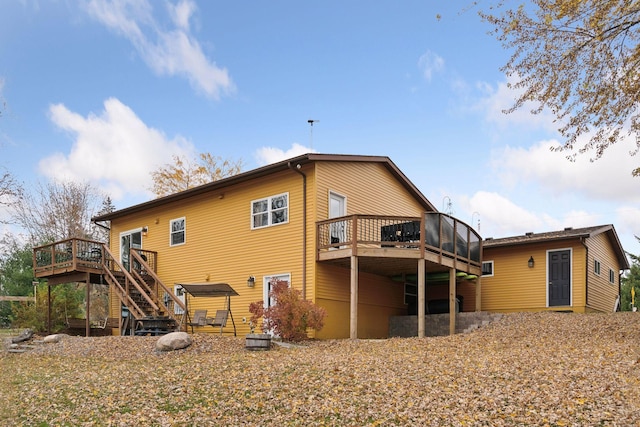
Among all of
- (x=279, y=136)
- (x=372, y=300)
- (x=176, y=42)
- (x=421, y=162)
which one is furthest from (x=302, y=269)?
(x=176, y=42)

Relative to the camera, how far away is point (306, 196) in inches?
599

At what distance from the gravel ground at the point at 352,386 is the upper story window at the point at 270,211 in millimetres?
4807

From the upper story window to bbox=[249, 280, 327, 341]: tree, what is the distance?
2.69 meters

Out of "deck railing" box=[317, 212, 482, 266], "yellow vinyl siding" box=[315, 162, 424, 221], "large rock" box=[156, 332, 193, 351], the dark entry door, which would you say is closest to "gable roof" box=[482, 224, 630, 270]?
the dark entry door

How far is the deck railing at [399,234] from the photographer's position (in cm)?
1416

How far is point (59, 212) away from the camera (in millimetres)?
32719

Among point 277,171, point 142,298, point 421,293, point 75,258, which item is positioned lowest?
point 142,298

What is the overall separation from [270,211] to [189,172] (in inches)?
755

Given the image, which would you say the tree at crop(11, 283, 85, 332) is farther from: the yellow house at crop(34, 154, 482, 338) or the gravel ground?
the gravel ground

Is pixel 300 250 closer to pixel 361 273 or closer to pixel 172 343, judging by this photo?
pixel 361 273

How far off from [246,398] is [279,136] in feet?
52.4

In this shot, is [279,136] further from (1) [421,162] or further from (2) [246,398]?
(2) [246,398]

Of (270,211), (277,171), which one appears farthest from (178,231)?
(277,171)

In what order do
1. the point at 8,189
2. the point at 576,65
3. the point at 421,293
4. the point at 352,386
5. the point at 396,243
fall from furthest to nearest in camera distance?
the point at 8,189 < the point at 396,243 < the point at 421,293 < the point at 576,65 < the point at 352,386
